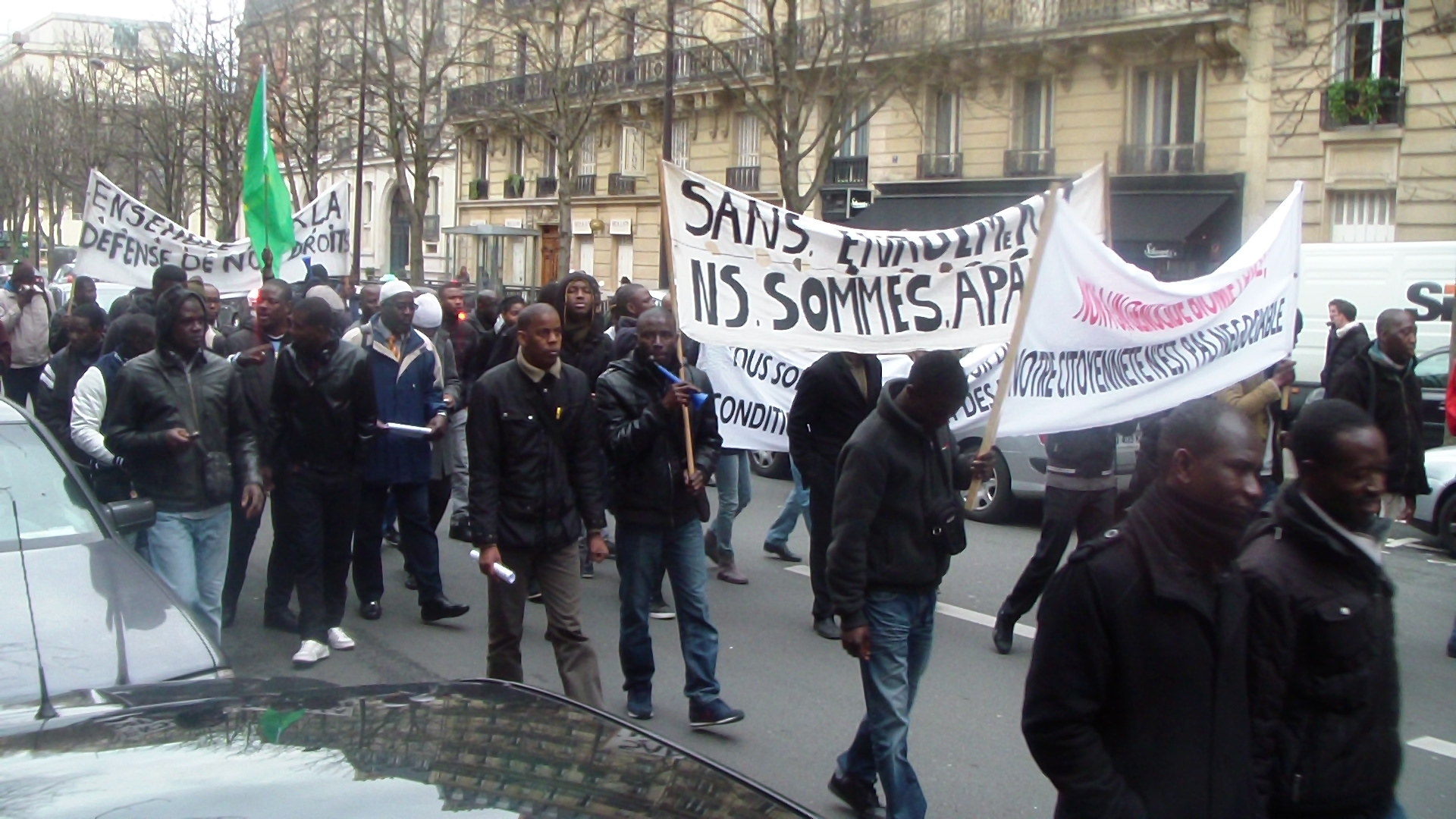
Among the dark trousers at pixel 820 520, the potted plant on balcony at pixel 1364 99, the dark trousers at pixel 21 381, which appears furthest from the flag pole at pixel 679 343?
the potted plant on balcony at pixel 1364 99

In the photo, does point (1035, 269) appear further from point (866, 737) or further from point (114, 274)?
point (114, 274)

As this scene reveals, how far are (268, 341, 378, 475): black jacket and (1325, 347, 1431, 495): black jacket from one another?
17.6 ft

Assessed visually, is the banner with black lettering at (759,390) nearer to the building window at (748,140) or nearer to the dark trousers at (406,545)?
the dark trousers at (406,545)

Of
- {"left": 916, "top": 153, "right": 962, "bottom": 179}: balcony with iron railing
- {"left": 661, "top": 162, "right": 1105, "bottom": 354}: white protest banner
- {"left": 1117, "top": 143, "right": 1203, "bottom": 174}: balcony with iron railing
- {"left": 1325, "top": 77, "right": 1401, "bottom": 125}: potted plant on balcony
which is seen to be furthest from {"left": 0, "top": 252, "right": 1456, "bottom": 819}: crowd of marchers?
{"left": 916, "top": 153, "right": 962, "bottom": 179}: balcony with iron railing

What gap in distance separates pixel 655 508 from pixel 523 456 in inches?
24.6

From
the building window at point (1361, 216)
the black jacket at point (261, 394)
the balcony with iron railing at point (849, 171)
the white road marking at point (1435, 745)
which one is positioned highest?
the balcony with iron railing at point (849, 171)

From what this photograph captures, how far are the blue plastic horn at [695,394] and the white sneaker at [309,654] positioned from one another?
2.39 metres

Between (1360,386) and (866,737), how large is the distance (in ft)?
15.1

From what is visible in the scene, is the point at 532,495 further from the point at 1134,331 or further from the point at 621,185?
the point at 621,185

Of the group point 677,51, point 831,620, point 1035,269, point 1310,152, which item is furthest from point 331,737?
point 677,51

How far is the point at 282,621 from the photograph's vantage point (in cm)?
741

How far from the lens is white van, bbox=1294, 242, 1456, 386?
1577cm

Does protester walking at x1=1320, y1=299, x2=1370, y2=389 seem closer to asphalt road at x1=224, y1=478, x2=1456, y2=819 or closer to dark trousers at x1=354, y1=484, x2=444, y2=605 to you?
asphalt road at x1=224, y1=478, x2=1456, y2=819

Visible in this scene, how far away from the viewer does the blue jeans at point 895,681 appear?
14.4 feet
